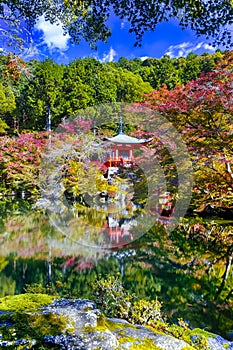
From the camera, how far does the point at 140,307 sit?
264 cm

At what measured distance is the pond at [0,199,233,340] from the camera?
336 cm

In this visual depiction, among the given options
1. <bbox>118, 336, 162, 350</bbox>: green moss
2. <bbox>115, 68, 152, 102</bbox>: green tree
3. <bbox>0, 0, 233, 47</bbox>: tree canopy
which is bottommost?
<bbox>118, 336, 162, 350</bbox>: green moss

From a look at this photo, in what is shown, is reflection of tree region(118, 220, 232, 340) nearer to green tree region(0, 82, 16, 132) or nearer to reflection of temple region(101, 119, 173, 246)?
reflection of temple region(101, 119, 173, 246)

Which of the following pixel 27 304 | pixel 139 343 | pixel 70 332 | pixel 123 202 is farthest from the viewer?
pixel 123 202

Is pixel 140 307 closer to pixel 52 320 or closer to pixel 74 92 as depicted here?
pixel 52 320

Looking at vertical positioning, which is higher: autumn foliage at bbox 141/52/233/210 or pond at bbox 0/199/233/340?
autumn foliage at bbox 141/52/233/210

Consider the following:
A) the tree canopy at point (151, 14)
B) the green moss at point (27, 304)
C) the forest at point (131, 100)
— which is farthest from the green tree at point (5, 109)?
the green moss at point (27, 304)

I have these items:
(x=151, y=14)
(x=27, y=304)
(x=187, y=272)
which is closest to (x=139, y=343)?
(x=27, y=304)

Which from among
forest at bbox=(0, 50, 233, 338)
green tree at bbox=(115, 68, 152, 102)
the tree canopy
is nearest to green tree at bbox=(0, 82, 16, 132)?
forest at bbox=(0, 50, 233, 338)

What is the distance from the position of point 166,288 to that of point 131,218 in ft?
15.9

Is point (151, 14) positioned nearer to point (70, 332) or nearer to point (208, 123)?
point (70, 332)

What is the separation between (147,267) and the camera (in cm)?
456

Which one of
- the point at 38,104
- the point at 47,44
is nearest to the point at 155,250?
the point at 47,44

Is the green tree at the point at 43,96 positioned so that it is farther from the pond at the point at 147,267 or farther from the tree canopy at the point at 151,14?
the tree canopy at the point at 151,14
